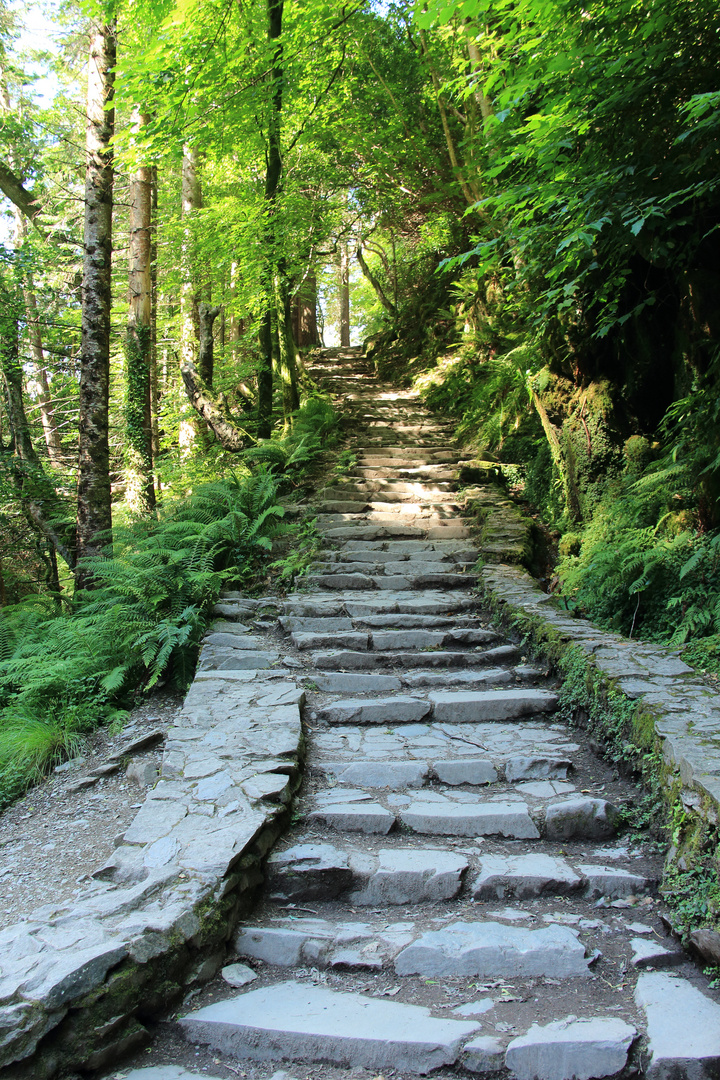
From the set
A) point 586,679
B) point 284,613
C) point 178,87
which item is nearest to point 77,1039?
point 586,679

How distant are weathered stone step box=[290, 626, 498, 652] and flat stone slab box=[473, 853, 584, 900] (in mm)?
2502

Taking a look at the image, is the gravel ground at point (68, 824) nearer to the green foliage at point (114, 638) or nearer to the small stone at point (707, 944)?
the green foliage at point (114, 638)

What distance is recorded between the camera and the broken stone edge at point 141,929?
6.41ft

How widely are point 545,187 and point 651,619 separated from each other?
11.0 ft

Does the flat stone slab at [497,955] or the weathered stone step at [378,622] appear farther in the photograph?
the weathered stone step at [378,622]

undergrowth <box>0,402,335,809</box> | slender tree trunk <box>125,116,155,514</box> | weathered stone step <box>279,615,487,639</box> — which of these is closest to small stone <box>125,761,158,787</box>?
undergrowth <box>0,402,335,809</box>

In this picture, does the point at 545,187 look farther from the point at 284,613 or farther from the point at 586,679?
the point at 284,613

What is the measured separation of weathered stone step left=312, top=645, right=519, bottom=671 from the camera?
5.05 meters

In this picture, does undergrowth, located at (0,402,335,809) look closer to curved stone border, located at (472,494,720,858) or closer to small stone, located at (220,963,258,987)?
small stone, located at (220,963,258,987)

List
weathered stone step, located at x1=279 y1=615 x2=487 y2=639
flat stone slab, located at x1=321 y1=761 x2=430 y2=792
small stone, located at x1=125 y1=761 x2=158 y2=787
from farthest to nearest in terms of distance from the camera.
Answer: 1. weathered stone step, located at x1=279 y1=615 x2=487 y2=639
2. small stone, located at x1=125 y1=761 x2=158 y2=787
3. flat stone slab, located at x1=321 y1=761 x2=430 y2=792

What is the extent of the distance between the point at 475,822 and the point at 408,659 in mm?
1950

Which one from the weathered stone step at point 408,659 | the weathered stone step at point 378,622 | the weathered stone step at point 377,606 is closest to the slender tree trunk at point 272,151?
the weathered stone step at point 377,606

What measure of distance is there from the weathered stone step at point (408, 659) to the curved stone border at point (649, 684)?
1.02ft

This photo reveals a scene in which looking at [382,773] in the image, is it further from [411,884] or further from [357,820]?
[411,884]
